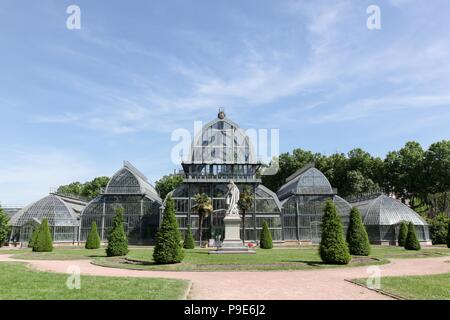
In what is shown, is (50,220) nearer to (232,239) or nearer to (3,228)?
(3,228)

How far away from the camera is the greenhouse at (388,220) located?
55844mm

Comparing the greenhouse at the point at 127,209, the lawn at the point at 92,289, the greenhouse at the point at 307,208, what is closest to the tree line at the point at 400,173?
the greenhouse at the point at 307,208

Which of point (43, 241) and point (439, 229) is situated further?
point (439, 229)

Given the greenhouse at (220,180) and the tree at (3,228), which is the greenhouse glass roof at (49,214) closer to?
the tree at (3,228)

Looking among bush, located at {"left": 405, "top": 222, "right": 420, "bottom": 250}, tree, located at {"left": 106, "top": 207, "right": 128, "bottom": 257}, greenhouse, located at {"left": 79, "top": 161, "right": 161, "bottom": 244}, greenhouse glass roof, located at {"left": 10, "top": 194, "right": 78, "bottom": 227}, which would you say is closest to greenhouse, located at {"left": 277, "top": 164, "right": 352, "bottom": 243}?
bush, located at {"left": 405, "top": 222, "right": 420, "bottom": 250}

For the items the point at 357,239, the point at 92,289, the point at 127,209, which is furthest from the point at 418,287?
the point at 127,209

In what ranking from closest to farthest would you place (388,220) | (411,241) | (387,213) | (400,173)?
(411,241)
(388,220)
(387,213)
(400,173)

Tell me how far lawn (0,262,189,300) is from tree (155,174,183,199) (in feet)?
249

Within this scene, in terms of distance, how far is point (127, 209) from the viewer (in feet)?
198

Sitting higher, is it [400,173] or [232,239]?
[400,173]

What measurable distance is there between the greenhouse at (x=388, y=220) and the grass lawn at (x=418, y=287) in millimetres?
40840

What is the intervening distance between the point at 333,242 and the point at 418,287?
400 inches

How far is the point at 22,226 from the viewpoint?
56.8m
